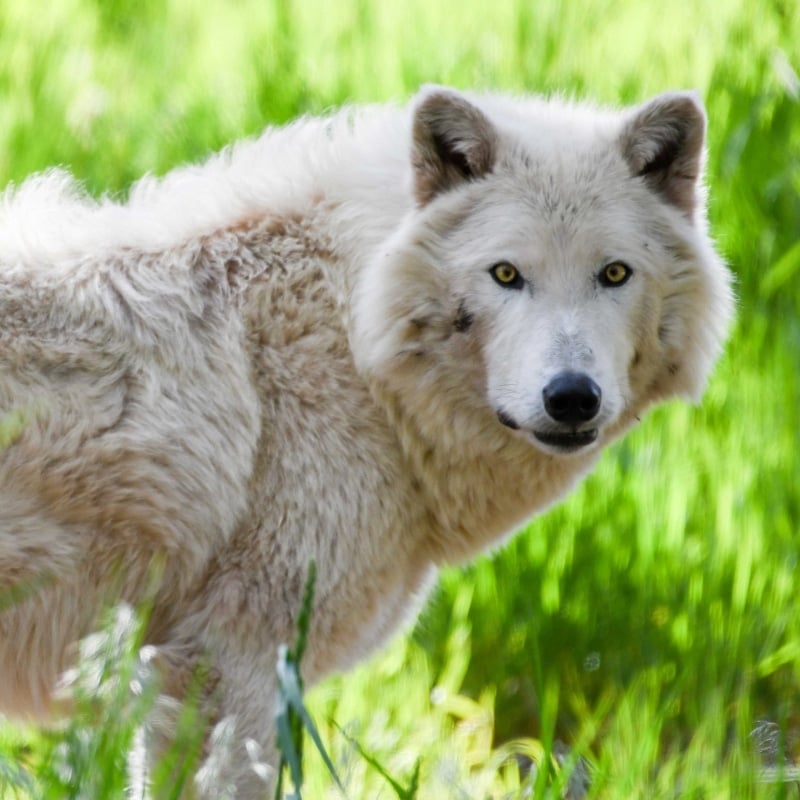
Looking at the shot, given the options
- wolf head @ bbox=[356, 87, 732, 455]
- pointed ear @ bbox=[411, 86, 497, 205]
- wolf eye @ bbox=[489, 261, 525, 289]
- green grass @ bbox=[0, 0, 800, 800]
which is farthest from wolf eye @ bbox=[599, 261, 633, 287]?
green grass @ bbox=[0, 0, 800, 800]

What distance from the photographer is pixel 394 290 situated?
3332 millimetres

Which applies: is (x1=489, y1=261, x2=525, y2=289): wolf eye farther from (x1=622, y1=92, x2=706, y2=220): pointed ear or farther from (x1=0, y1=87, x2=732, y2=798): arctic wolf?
(x1=622, y1=92, x2=706, y2=220): pointed ear

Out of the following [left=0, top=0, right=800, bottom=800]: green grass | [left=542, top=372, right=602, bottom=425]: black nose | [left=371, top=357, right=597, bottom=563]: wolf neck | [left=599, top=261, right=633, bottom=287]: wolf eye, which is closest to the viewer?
[left=542, top=372, right=602, bottom=425]: black nose

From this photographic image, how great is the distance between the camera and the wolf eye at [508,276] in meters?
3.26

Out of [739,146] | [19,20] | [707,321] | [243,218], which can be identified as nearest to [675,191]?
[707,321]

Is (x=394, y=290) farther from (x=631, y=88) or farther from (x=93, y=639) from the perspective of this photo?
(x=631, y=88)

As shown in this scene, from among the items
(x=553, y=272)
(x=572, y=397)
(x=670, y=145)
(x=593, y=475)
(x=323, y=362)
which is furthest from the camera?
(x=593, y=475)

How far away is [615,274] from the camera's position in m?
3.31

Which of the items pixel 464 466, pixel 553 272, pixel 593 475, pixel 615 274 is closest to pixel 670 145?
pixel 615 274

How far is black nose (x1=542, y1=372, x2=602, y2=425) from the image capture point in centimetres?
307

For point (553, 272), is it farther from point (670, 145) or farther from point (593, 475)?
point (593, 475)

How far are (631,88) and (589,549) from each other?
2.69 meters

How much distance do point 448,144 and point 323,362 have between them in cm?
73

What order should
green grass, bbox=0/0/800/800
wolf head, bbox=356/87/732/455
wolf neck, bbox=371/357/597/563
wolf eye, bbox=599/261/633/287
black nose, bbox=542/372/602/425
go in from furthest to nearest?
green grass, bbox=0/0/800/800, wolf neck, bbox=371/357/597/563, wolf eye, bbox=599/261/633/287, wolf head, bbox=356/87/732/455, black nose, bbox=542/372/602/425
